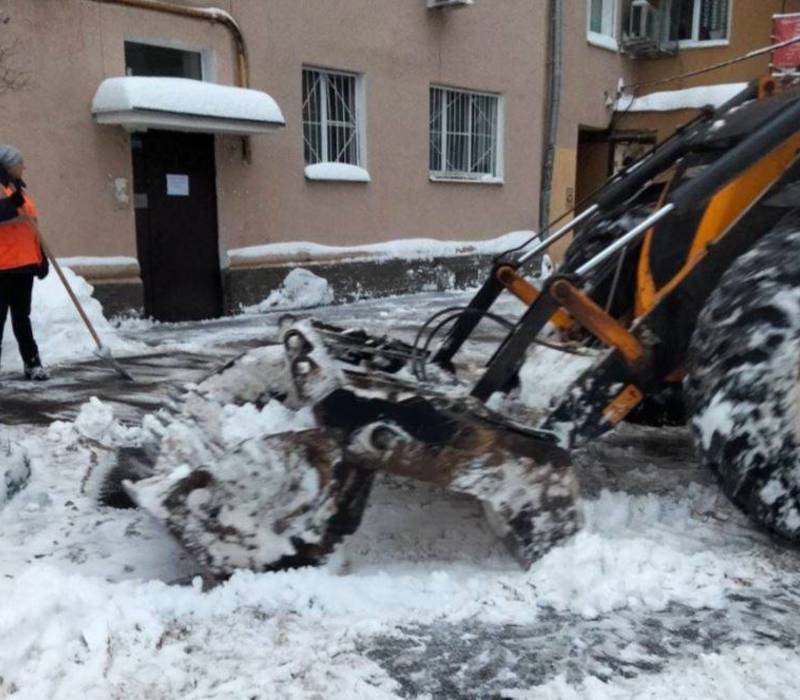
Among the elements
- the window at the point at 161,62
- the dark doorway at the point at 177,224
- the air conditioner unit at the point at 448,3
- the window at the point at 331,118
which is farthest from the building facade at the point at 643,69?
the window at the point at 161,62

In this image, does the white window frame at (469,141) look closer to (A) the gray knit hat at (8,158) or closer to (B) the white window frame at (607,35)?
(B) the white window frame at (607,35)

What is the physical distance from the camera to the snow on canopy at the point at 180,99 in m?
7.69

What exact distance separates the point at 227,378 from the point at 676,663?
77.4 inches

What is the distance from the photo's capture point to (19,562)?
2943mm

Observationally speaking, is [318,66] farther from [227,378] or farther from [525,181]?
[227,378]

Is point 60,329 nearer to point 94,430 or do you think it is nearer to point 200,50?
point 94,430

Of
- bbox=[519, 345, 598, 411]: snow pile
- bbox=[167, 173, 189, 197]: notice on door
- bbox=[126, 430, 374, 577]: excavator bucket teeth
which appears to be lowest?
bbox=[126, 430, 374, 577]: excavator bucket teeth

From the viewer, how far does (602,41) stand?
14805 mm

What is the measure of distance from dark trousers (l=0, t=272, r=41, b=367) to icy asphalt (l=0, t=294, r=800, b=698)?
2.26 metres

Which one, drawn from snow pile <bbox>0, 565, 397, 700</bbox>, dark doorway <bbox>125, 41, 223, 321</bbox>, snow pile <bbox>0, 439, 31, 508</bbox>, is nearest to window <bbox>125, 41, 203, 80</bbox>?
dark doorway <bbox>125, 41, 223, 321</bbox>

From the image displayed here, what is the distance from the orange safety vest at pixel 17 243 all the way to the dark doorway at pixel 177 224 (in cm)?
307

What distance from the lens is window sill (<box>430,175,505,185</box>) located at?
39.2ft

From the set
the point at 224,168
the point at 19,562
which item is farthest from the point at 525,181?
the point at 19,562

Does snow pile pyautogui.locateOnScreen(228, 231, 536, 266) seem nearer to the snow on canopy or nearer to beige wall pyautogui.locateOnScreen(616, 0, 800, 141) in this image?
the snow on canopy
